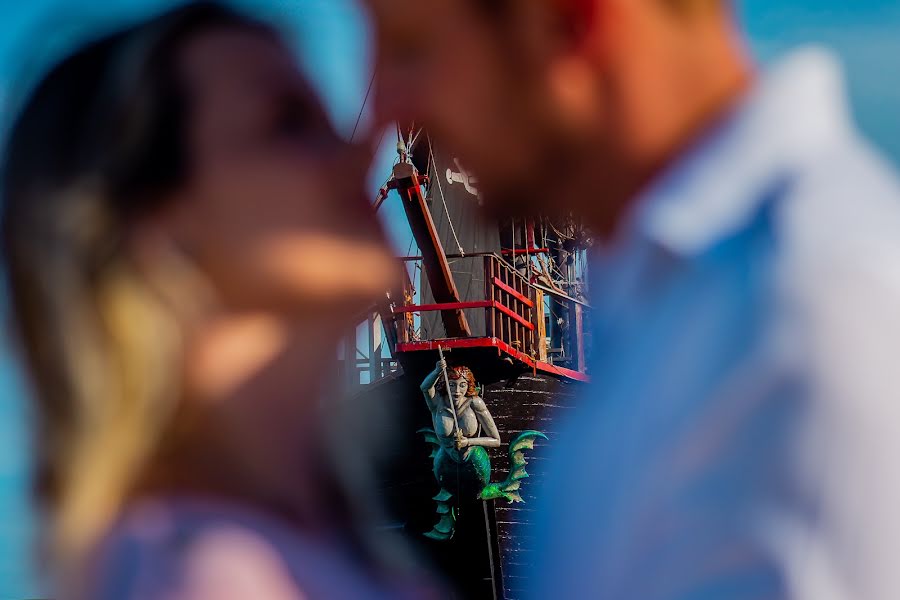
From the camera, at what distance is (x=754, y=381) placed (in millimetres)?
871

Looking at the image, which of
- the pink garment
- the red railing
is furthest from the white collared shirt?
the red railing

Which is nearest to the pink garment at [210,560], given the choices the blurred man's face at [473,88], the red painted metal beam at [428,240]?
the blurred man's face at [473,88]

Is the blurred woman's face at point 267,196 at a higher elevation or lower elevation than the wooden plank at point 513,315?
lower

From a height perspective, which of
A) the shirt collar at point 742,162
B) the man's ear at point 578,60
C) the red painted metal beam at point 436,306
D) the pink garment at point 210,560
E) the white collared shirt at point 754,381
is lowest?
the pink garment at point 210,560

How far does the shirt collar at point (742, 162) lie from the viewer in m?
1.00

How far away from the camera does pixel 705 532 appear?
2.89 feet

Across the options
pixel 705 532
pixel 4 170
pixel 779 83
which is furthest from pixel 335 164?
pixel 705 532

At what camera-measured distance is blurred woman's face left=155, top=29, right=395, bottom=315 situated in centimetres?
119

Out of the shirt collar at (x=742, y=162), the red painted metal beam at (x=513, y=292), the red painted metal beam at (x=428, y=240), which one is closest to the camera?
the shirt collar at (x=742, y=162)

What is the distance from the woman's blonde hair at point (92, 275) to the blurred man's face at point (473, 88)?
0.86ft

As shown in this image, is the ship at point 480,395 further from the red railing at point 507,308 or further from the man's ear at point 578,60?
the man's ear at point 578,60

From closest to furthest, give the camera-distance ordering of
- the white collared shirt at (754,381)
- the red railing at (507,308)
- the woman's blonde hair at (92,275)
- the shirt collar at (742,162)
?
the white collared shirt at (754,381) < the shirt collar at (742,162) < the woman's blonde hair at (92,275) < the red railing at (507,308)

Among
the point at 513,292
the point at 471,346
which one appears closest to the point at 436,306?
the point at 471,346

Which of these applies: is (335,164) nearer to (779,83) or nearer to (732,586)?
(779,83)
